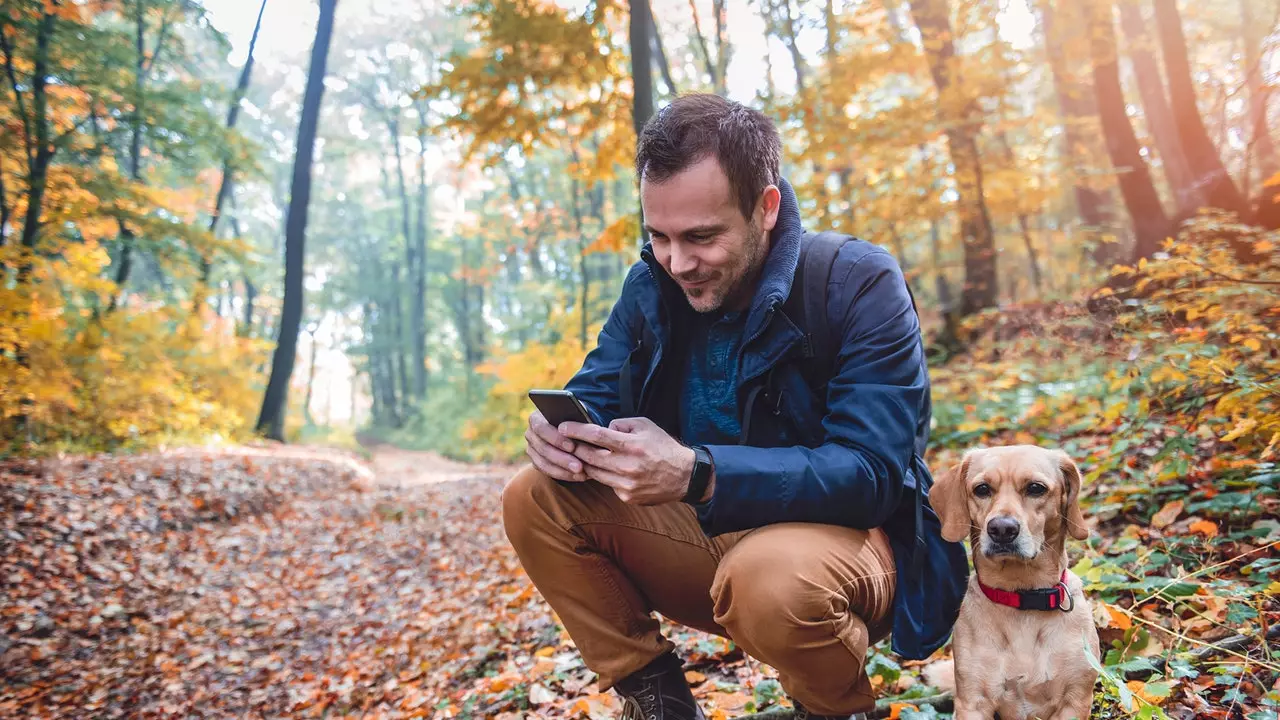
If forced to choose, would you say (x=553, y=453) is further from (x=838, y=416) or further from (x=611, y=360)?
(x=838, y=416)

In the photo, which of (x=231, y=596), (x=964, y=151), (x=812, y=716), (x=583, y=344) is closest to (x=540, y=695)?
(x=812, y=716)

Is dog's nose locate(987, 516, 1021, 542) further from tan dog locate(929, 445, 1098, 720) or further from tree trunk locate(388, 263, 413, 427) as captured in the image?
tree trunk locate(388, 263, 413, 427)

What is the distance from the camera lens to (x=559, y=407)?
2000mm

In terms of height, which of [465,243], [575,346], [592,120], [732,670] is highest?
[465,243]

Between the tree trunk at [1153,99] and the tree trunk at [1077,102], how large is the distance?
0.62 metres

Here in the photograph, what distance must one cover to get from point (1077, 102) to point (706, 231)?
41.3ft

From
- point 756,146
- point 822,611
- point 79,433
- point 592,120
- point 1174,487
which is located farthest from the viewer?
point 79,433

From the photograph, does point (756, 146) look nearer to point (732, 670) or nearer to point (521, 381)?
point (732, 670)

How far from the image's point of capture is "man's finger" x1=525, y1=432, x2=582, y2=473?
1996mm

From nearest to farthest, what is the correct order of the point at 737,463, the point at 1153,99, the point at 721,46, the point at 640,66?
the point at 737,463
the point at 640,66
the point at 1153,99
the point at 721,46

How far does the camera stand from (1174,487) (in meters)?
3.21

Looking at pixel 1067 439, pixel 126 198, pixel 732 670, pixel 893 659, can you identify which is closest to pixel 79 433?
pixel 126 198

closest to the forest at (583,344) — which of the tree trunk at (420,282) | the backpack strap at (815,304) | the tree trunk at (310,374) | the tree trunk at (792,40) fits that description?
the tree trunk at (792,40)

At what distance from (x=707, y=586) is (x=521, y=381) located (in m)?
12.9
